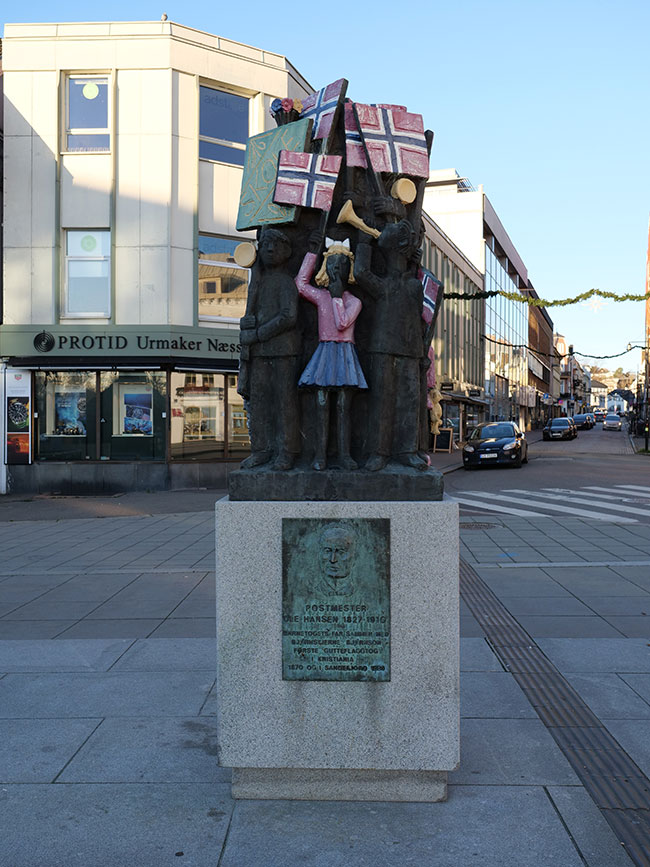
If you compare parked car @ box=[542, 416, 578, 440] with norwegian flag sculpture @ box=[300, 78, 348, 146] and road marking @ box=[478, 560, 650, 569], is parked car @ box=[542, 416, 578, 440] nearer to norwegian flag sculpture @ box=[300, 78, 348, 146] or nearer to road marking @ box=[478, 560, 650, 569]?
road marking @ box=[478, 560, 650, 569]

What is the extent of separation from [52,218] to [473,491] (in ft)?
40.4

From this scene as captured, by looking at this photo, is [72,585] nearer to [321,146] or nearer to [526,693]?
[526,693]

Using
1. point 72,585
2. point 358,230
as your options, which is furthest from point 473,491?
point 358,230

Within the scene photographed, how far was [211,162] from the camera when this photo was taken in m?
20.0

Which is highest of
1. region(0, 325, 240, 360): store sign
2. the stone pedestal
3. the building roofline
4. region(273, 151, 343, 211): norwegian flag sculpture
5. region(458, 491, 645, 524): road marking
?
the building roofline

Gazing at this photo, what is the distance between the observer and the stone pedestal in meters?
3.63

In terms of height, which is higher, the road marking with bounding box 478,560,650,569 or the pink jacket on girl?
the pink jacket on girl

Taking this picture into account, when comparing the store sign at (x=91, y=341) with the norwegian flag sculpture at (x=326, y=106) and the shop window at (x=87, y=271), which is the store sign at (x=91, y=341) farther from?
the norwegian flag sculpture at (x=326, y=106)

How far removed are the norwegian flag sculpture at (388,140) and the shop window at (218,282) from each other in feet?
52.5

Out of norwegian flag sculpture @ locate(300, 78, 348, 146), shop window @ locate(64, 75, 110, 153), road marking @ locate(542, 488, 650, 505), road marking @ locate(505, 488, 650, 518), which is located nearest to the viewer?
norwegian flag sculpture @ locate(300, 78, 348, 146)

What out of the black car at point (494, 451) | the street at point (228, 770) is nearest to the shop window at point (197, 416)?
the black car at point (494, 451)

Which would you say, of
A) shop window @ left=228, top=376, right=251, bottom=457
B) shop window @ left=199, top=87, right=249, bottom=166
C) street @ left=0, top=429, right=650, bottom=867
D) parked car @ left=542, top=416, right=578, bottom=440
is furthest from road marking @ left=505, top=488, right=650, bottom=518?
parked car @ left=542, top=416, right=578, bottom=440

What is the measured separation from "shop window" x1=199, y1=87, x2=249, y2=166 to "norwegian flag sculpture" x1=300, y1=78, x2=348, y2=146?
55.0ft

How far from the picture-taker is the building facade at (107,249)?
19172mm
